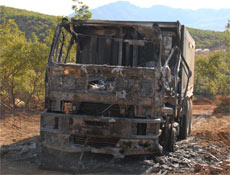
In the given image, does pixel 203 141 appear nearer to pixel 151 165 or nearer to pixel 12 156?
pixel 151 165

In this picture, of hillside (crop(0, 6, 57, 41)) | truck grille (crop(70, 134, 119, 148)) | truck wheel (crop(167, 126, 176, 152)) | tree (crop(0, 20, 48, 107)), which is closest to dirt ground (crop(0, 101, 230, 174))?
truck grille (crop(70, 134, 119, 148))

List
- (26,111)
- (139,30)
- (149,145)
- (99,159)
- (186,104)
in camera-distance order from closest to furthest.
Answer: (149,145), (99,159), (139,30), (186,104), (26,111)

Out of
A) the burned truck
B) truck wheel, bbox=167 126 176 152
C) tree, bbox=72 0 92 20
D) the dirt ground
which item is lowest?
the dirt ground

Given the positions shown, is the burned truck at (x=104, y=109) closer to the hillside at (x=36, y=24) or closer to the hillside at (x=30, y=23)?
the hillside at (x=36, y=24)

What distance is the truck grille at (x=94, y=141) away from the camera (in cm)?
603

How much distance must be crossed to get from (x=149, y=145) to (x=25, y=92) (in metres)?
9.36

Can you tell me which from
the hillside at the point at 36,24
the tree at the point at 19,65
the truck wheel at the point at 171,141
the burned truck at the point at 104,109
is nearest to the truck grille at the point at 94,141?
the burned truck at the point at 104,109

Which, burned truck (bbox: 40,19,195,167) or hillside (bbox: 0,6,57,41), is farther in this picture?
hillside (bbox: 0,6,57,41)

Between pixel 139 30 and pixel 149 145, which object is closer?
pixel 149 145

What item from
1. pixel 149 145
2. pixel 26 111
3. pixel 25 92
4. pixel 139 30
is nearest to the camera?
pixel 149 145

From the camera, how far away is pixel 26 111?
1292cm

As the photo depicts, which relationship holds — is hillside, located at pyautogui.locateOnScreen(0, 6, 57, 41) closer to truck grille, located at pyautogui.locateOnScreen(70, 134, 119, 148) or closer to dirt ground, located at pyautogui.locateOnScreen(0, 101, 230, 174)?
dirt ground, located at pyautogui.locateOnScreen(0, 101, 230, 174)

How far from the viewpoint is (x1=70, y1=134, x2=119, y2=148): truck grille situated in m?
6.03

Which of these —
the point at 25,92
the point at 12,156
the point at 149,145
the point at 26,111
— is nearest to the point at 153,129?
the point at 149,145
